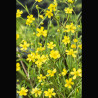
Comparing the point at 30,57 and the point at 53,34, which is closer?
the point at 30,57

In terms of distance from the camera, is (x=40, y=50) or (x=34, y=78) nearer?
(x=40, y=50)

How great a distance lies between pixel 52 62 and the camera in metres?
1.29

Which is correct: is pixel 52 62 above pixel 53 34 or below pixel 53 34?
below

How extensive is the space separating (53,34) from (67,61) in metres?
0.30

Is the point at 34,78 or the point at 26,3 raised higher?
the point at 26,3

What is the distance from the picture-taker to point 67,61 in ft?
4.51
